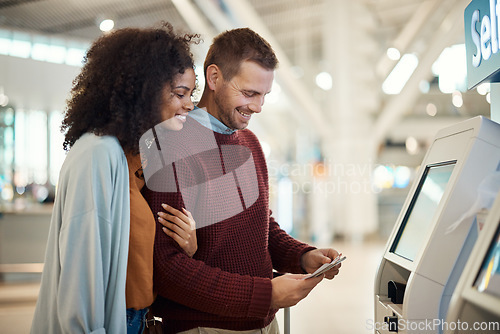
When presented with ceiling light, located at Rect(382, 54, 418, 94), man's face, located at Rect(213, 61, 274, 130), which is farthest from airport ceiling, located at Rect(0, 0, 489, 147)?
man's face, located at Rect(213, 61, 274, 130)

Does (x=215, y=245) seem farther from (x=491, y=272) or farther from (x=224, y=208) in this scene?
(x=491, y=272)

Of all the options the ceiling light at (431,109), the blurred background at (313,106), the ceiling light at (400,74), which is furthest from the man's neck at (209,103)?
the ceiling light at (431,109)

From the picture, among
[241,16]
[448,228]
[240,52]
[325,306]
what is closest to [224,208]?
[240,52]

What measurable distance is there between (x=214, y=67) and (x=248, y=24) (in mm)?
5313

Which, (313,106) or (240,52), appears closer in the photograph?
(240,52)

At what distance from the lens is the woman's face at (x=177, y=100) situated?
1.39 meters

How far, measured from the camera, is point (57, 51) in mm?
12508

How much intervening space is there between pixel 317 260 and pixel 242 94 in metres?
0.64

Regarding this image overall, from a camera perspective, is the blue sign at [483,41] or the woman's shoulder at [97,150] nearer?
the woman's shoulder at [97,150]

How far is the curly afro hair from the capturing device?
51.3 inches

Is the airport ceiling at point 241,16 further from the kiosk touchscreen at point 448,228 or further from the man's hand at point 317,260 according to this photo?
the kiosk touchscreen at point 448,228

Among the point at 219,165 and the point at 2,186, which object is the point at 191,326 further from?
the point at 2,186

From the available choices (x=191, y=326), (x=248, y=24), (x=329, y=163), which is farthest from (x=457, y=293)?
(x=329, y=163)

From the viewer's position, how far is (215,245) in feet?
4.77
